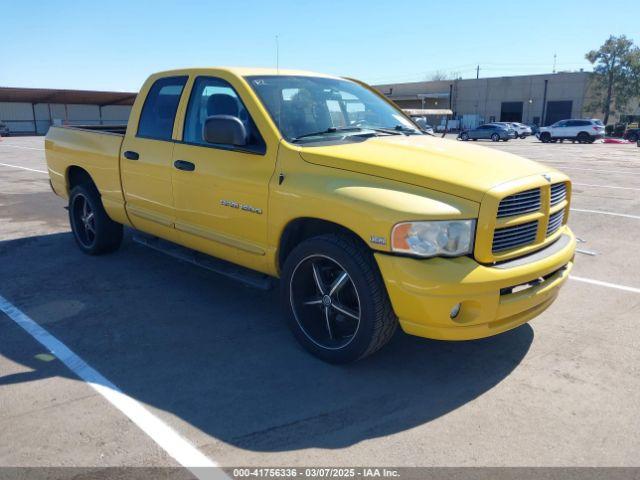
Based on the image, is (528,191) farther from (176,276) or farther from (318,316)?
(176,276)

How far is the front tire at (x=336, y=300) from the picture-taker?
342 cm

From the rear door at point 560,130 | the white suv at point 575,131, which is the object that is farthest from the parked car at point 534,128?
the white suv at point 575,131

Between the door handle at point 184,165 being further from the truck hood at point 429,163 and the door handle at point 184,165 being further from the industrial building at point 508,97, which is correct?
the industrial building at point 508,97

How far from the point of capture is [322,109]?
449 cm

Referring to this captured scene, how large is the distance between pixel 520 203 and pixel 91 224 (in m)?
4.81

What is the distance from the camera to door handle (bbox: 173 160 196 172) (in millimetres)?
4562

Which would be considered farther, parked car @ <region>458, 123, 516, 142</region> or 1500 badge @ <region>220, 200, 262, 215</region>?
parked car @ <region>458, 123, 516, 142</region>

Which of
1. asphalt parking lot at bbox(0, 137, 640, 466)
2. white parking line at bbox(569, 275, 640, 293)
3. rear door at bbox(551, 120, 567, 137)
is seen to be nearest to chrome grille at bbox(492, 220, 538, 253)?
asphalt parking lot at bbox(0, 137, 640, 466)

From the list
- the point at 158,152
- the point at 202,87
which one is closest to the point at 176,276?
the point at 158,152

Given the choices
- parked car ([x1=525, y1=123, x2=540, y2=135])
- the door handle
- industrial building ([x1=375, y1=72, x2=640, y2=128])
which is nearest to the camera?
the door handle

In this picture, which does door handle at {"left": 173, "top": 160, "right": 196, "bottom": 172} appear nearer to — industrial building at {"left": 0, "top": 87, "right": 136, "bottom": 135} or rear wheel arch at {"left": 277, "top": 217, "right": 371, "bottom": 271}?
rear wheel arch at {"left": 277, "top": 217, "right": 371, "bottom": 271}

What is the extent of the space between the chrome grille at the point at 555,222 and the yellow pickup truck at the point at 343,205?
24mm

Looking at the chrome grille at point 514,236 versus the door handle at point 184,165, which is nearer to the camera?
the chrome grille at point 514,236

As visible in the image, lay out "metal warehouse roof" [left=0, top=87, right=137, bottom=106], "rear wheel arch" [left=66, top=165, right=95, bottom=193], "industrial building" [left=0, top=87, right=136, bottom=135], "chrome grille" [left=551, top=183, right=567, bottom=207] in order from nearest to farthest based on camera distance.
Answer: "chrome grille" [left=551, top=183, right=567, bottom=207], "rear wheel arch" [left=66, top=165, right=95, bottom=193], "metal warehouse roof" [left=0, top=87, right=137, bottom=106], "industrial building" [left=0, top=87, right=136, bottom=135]
